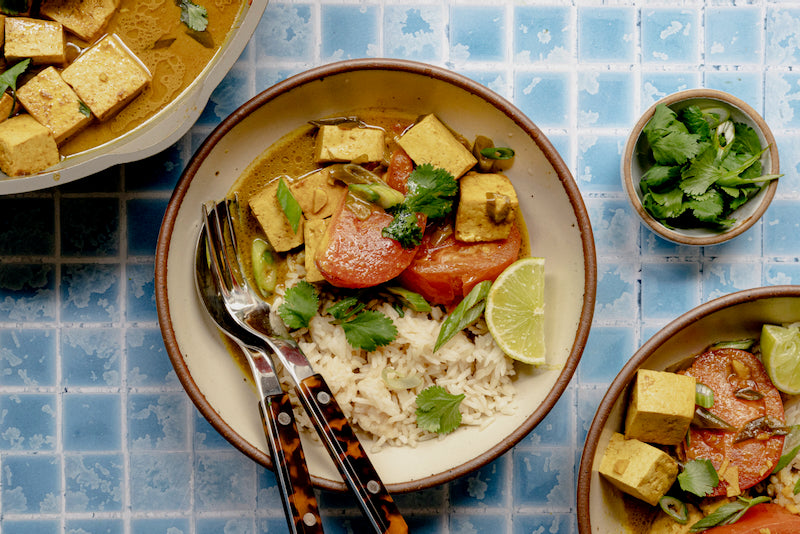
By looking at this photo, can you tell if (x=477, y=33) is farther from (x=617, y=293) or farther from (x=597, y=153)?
(x=617, y=293)

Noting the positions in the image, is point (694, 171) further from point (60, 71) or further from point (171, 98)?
point (60, 71)

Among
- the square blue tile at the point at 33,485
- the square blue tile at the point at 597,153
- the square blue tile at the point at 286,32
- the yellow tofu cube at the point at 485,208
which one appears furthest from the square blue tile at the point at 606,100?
the square blue tile at the point at 33,485

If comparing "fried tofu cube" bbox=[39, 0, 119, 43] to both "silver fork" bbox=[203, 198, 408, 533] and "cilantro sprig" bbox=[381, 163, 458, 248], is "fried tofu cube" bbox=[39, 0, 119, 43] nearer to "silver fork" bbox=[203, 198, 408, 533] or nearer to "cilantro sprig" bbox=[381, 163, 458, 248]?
"silver fork" bbox=[203, 198, 408, 533]

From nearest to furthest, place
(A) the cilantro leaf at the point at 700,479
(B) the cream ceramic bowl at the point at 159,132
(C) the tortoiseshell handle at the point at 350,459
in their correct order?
(B) the cream ceramic bowl at the point at 159,132
(C) the tortoiseshell handle at the point at 350,459
(A) the cilantro leaf at the point at 700,479

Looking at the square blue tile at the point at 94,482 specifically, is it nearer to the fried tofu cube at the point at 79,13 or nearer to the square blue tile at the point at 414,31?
the fried tofu cube at the point at 79,13

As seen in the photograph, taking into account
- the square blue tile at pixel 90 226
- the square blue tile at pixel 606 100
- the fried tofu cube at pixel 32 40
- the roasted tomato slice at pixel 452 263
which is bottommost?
the roasted tomato slice at pixel 452 263

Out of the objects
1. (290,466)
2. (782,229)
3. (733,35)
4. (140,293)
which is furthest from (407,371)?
(733,35)
